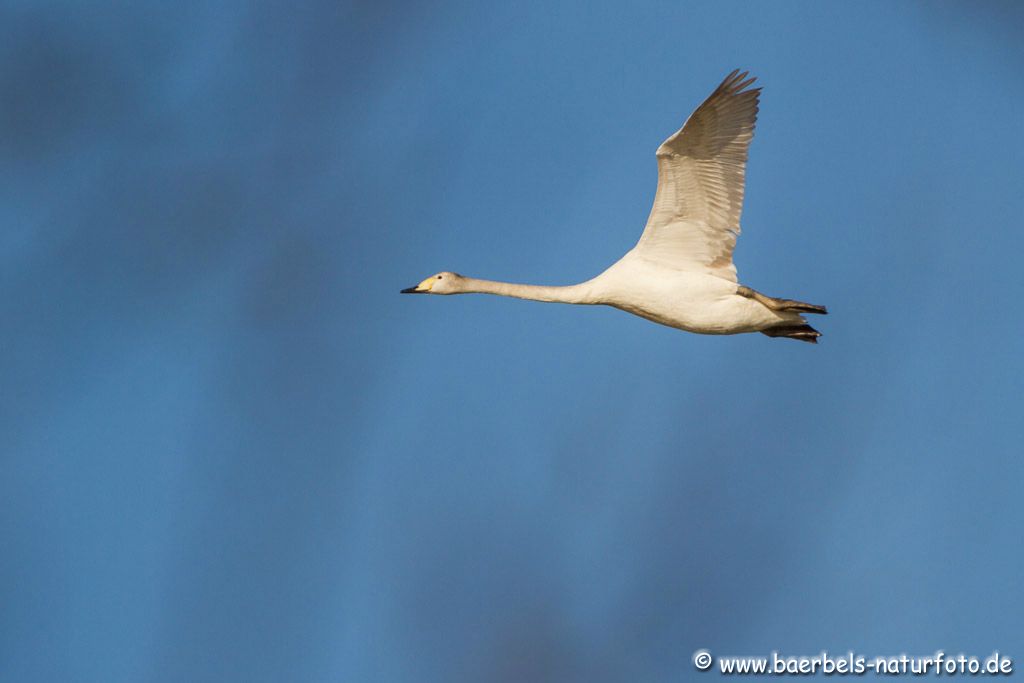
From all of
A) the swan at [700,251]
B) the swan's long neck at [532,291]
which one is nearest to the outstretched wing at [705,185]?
the swan at [700,251]

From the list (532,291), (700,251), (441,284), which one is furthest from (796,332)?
(441,284)

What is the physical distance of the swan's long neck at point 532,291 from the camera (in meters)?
12.1

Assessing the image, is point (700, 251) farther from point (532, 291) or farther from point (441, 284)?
point (441, 284)

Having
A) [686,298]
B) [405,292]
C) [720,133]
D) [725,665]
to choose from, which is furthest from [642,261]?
[725,665]

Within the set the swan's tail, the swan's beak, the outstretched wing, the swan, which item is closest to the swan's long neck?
the swan

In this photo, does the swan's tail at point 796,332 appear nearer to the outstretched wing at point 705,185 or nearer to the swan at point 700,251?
the swan at point 700,251

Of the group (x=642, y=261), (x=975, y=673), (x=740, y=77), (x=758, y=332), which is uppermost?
(x=740, y=77)

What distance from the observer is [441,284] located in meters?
13.4

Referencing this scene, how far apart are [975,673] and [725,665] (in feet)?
7.81

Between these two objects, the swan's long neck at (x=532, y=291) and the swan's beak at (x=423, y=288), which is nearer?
the swan's long neck at (x=532, y=291)

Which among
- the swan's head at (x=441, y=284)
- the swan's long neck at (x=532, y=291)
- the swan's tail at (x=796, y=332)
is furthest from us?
the swan's head at (x=441, y=284)

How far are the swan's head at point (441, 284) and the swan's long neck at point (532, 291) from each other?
9 centimetres

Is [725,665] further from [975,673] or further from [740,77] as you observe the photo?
[740,77]

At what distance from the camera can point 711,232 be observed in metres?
12.1
